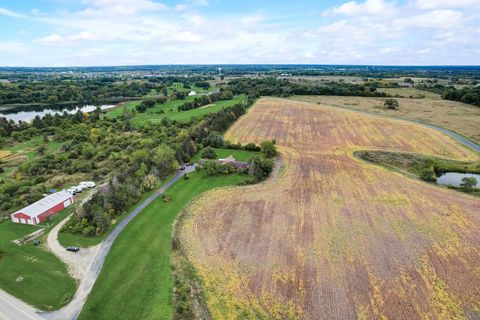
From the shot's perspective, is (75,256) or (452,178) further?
(452,178)

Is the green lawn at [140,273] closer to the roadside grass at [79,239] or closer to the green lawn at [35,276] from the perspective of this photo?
the roadside grass at [79,239]

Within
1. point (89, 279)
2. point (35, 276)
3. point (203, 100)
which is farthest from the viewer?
point (203, 100)

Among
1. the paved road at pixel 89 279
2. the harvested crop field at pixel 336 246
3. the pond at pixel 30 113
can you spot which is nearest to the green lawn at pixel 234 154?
the harvested crop field at pixel 336 246

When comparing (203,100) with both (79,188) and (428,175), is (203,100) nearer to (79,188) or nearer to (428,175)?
(79,188)

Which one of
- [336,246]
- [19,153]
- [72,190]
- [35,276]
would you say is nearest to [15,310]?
[35,276]

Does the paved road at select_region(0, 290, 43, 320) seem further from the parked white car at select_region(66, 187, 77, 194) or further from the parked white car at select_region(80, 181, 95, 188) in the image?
the parked white car at select_region(80, 181, 95, 188)

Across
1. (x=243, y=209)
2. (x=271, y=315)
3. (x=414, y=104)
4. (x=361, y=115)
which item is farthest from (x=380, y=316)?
(x=414, y=104)
